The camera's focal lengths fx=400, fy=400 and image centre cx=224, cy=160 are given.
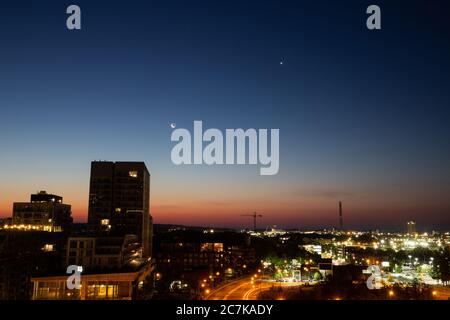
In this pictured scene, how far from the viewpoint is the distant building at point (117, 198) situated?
60344mm

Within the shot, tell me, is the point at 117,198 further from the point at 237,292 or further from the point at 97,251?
the point at 237,292

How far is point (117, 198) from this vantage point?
60.9 metres

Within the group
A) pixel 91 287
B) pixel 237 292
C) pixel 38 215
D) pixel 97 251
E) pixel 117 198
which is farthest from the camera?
pixel 38 215

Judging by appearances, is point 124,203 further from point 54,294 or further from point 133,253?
point 54,294

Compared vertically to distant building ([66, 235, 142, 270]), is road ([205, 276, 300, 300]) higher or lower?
lower

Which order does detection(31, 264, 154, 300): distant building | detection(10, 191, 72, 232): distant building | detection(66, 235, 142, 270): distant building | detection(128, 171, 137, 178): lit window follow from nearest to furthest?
1. detection(31, 264, 154, 300): distant building
2. detection(66, 235, 142, 270): distant building
3. detection(128, 171, 137, 178): lit window
4. detection(10, 191, 72, 232): distant building

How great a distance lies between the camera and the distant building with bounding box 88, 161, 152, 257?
60.3m

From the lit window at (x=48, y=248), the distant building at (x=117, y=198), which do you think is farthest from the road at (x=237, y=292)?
the lit window at (x=48, y=248)

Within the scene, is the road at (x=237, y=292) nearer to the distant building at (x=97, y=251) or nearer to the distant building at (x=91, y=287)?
the distant building at (x=91, y=287)

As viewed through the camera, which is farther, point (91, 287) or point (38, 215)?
point (38, 215)

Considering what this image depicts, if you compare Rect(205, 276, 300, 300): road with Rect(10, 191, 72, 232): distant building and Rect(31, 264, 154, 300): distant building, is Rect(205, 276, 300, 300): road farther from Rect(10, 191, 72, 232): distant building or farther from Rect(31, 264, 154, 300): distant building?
Rect(10, 191, 72, 232): distant building

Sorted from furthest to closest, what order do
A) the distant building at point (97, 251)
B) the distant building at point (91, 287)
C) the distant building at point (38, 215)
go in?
1. the distant building at point (38, 215)
2. the distant building at point (97, 251)
3. the distant building at point (91, 287)

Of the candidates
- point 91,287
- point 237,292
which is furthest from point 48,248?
point 237,292

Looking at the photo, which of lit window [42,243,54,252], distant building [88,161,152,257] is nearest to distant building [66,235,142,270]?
distant building [88,161,152,257]
